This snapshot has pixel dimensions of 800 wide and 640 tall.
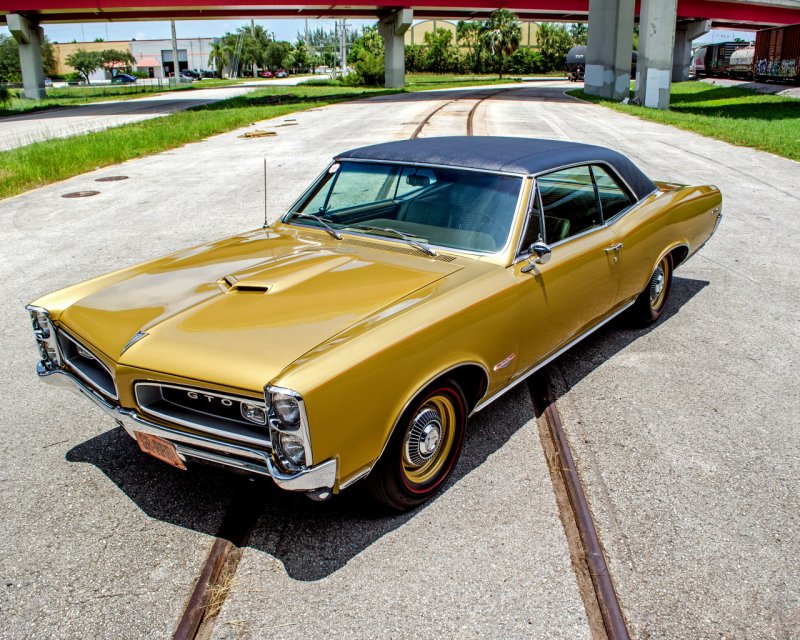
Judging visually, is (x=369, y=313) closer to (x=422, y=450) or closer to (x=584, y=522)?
(x=422, y=450)

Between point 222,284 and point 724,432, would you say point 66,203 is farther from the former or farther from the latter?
point 724,432

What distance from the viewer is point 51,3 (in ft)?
138

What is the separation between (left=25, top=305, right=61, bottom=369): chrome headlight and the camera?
3.80 m

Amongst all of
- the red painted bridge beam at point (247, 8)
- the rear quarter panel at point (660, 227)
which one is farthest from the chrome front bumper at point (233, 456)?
the red painted bridge beam at point (247, 8)

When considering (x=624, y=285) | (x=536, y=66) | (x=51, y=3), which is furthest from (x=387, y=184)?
(x=536, y=66)

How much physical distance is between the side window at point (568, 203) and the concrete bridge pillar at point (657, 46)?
28.3m

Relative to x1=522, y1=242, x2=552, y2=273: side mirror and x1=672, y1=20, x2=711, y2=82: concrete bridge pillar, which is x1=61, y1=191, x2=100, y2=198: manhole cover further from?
x1=672, y1=20, x2=711, y2=82: concrete bridge pillar

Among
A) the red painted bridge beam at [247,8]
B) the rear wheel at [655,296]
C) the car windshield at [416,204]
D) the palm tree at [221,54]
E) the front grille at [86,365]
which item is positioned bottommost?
the rear wheel at [655,296]

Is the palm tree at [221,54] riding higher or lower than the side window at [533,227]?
higher

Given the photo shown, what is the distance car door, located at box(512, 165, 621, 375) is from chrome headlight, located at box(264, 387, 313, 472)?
1590 mm

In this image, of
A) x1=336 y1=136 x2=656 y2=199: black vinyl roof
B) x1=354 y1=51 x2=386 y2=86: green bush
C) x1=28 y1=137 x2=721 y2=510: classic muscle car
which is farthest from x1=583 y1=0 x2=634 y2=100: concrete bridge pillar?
x1=28 y1=137 x2=721 y2=510: classic muscle car

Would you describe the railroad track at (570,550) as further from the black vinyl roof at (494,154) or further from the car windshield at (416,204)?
the black vinyl roof at (494,154)

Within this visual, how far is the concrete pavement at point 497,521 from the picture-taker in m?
2.84

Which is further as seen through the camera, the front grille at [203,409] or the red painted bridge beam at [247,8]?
the red painted bridge beam at [247,8]
